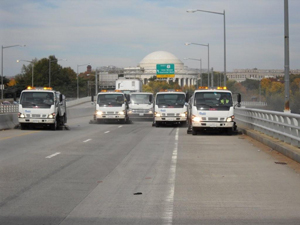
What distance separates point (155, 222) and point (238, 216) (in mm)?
1285

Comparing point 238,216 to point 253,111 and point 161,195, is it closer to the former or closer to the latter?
point 161,195

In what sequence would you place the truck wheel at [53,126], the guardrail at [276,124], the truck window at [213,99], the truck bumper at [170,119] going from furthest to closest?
the truck bumper at [170,119]
the truck wheel at [53,126]
the truck window at [213,99]
the guardrail at [276,124]

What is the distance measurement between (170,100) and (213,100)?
785 centimetres

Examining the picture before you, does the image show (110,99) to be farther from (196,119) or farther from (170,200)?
(170,200)

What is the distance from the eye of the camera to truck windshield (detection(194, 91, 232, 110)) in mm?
24483

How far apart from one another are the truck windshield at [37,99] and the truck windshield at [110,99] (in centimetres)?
862

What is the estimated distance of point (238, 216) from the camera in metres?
7.70

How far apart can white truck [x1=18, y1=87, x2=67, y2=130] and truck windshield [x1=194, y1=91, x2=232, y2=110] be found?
736 cm

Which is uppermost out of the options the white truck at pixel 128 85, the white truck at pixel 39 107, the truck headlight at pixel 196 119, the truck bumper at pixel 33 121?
the white truck at pixel 128 85

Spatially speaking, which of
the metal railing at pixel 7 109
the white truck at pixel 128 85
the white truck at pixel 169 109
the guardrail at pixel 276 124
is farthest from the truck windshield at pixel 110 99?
the metal railing at pixel 7 109

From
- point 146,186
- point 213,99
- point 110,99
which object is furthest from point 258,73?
point 146,186

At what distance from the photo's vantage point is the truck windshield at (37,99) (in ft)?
86.7

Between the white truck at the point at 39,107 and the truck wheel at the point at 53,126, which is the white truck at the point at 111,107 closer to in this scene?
the truck wheel at the point at 53,126

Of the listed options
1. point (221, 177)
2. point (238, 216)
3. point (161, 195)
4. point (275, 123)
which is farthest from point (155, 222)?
point (275, 123)
